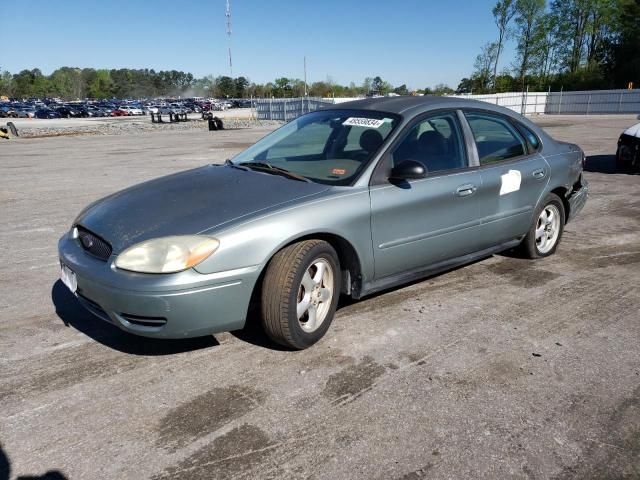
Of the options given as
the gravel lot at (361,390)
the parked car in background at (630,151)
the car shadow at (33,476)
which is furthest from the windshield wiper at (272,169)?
the parked car in background at (630,151)

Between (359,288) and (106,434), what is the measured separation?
1765mm

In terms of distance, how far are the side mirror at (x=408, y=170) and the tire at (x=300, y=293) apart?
2.28 feet

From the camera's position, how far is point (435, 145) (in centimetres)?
405

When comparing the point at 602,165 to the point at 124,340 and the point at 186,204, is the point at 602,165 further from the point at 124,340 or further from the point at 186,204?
the point at 124,340

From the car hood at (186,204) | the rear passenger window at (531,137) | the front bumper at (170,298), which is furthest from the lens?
the rear passenger window at (531,137)

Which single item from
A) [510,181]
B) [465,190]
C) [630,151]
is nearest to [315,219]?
[465,190]

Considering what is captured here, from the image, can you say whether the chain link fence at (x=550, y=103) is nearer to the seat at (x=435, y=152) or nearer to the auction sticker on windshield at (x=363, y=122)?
the auction sticker on windshield at (x=363, y=122)

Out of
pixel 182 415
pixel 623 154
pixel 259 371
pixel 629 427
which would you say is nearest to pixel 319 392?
pixel 259 371

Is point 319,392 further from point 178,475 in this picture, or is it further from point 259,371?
point 178,475

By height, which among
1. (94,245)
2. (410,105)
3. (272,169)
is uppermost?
(410,105)

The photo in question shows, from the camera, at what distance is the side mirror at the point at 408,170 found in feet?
11.6

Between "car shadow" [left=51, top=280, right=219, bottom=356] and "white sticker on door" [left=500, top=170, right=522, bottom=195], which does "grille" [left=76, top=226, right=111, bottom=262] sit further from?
"white sticker on door" [left=500, top=170, right=522, bottom=195]

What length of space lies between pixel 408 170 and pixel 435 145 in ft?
2.09

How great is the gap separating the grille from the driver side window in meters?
1.93
